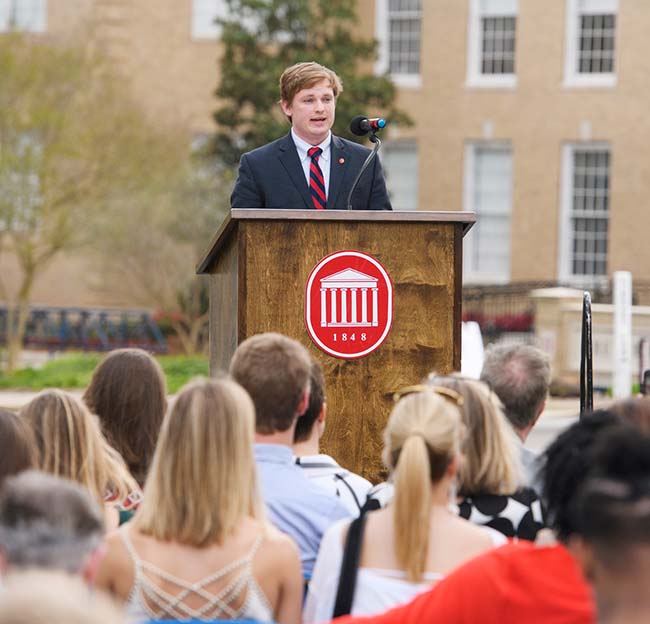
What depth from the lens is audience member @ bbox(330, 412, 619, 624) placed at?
9.96 ft

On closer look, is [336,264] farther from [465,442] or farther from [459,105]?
[459,105]

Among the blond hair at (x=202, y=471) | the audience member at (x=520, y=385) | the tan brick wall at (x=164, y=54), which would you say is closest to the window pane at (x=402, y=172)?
the tan brick wall at (x=164, y=54)

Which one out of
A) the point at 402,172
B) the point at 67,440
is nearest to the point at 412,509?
the point at 67,440

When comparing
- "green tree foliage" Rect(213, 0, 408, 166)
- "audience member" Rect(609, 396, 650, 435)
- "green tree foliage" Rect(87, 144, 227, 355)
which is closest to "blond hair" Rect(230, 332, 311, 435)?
"audience member" Rect(609, 396, 650, 435)

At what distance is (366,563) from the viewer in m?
3.54

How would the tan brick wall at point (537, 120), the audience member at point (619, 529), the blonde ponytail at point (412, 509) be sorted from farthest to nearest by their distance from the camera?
the tan brick wall at point (537, 120) → the blonde ponytail at point (412, 509) → the audience member at point (619, 529)

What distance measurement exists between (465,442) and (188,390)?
84cm

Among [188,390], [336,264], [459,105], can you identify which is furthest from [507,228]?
[188,390]

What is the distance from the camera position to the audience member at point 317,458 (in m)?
4.38

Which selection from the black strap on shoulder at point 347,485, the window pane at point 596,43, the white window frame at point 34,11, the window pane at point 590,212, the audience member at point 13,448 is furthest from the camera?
the white window frame at point 34,11

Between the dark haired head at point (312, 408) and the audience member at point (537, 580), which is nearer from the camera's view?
the audience member at point (537, 580)

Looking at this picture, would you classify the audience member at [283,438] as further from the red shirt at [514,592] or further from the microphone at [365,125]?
the microphone at [365,125]

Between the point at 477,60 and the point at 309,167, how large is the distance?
27.1m

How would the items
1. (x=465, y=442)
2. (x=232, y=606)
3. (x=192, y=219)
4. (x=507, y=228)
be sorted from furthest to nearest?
(x=507, y=228) → (x=192, y=219) → (x=465, y=442) → (x=232, y=606)
